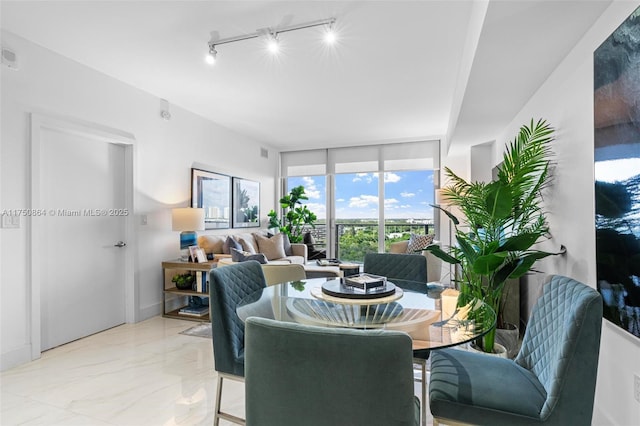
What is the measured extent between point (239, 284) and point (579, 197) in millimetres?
2223

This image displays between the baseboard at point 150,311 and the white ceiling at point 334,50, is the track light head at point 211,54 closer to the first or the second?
the white ceiling at point 334,50

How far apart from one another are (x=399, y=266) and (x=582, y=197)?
4.27 ft

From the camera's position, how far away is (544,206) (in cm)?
287

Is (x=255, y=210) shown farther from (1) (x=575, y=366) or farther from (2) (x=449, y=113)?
(1) (x=575, y=366)

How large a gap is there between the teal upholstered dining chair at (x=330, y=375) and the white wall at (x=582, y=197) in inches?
57.0

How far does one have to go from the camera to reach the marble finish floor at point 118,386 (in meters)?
2.04

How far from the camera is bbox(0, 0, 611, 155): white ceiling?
221 centimetres

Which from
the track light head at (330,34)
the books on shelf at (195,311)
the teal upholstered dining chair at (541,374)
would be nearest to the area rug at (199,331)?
the books on shelf at (195,311)

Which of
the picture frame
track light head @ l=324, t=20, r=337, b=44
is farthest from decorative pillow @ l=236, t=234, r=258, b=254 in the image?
track light head @ l=324, t=20, r=337, b=44

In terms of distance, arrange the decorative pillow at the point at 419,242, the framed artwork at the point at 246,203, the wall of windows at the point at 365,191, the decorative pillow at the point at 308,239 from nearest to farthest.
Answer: the decorative pillow at the point at 419,242
the framed artwork at the point at 246,203
the wall of windows at the point at 365,191
the decorative pillow at the point at 308,239

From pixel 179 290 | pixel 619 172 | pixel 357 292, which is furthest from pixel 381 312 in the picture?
pixel 179 290

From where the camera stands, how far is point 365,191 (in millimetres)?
6785

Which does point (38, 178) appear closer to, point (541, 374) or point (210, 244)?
point (210, 244)

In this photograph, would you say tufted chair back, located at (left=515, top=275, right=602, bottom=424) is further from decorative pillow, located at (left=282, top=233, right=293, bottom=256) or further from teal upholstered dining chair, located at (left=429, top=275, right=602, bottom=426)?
decorative pillow, located at (left=282, top=233, right=293, bottom=256)
